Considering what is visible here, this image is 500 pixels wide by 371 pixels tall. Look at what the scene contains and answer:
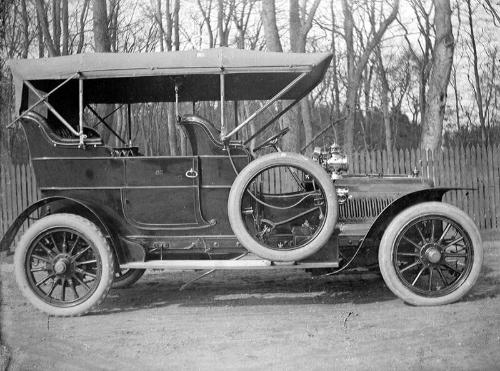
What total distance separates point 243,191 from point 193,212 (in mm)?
575

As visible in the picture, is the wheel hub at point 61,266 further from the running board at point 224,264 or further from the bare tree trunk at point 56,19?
the bare tree trunk at point 56,19

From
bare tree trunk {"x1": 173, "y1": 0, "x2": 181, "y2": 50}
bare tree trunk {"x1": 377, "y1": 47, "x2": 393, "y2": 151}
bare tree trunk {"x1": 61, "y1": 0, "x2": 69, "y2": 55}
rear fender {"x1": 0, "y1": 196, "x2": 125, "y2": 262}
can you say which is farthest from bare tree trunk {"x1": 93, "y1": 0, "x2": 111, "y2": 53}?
bare tree trunk {"x1": 377, "y1": 47, "x2": 393, "y2": 151}

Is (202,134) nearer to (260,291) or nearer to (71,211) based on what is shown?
(71,211)

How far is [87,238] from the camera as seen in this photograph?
15.1 feet

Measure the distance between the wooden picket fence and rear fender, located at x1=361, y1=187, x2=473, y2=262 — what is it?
583cm

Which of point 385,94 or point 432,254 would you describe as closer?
point 432,254

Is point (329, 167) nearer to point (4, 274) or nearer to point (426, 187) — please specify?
point (426, 187)

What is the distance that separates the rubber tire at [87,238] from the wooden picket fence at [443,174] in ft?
21.0

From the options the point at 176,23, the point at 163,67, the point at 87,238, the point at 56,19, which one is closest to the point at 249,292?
the point at 87,238

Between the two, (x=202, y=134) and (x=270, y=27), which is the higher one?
(x=270, y=27)

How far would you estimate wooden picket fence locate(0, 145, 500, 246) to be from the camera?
1057 cm

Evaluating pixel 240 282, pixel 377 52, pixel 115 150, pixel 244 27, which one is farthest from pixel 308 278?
pixel 377 52

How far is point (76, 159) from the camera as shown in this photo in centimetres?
469

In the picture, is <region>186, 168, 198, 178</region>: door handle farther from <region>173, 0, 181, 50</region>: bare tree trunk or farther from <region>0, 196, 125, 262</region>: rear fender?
<region>173, 0, 181, 50</region>: bare tree trunk
